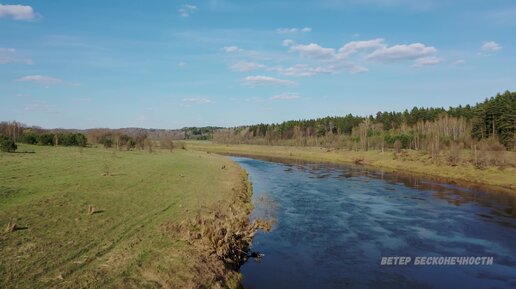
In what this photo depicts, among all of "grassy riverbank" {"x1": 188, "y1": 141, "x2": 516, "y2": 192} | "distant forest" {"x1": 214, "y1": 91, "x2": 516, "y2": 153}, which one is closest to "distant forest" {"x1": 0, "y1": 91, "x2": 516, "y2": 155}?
"distant forest" {"x1": 214, "y1": 91, "x2": 516, "y2": 153}

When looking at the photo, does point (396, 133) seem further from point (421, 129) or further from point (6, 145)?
point (6, 145)

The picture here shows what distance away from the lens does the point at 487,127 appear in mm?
94938

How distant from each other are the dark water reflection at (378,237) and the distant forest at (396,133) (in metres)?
38.5

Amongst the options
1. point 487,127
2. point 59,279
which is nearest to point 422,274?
point 59,279

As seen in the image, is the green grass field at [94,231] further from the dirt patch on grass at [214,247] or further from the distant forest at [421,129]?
the distant forest at [421,129]

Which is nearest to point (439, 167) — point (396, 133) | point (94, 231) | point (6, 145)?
point (94, 231)

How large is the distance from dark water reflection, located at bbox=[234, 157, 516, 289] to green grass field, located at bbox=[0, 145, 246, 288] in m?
4.57

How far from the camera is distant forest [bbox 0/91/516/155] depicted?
87.2 m

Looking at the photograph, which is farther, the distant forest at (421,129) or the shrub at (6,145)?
Answer: the distant forest at (421,129)

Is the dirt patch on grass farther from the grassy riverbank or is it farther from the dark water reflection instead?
the grassy riverbank

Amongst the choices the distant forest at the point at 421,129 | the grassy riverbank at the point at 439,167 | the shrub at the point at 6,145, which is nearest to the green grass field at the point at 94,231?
the shrub at the point at 6,145

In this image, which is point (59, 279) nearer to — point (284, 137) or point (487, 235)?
point (487, 235)

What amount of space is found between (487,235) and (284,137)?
6201 inches

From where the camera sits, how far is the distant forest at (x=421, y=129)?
87.6 m
